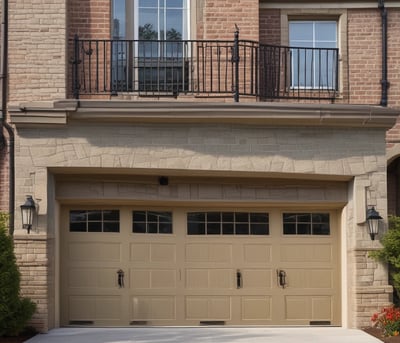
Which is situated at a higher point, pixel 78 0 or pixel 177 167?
pixel 78 0

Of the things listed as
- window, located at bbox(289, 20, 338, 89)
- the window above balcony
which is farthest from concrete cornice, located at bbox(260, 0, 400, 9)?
the window above balcony

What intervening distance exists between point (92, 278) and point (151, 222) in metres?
1.44

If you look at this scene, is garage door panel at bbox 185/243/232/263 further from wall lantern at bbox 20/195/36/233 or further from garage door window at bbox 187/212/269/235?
wall lantern at bbox 20/195/36/233

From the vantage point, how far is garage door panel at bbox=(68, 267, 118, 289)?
1570cm

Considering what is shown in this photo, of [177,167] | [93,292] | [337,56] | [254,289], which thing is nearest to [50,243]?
[93,292]

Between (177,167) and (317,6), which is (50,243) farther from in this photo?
(317,6)

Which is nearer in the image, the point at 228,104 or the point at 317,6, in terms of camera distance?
the point at 228,104

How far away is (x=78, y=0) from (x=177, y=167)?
3.57m

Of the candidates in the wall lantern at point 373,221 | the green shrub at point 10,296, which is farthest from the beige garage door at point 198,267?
the green shrub at point 10,296

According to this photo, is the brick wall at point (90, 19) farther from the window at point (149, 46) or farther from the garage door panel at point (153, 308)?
the garage door panel at point (153, 308)

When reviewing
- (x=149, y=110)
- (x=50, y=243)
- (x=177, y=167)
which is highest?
(x=149, y=110)

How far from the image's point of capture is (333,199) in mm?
15922

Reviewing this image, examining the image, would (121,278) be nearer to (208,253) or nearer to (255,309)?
(208,253)

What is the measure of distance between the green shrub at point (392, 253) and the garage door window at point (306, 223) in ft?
4.01
